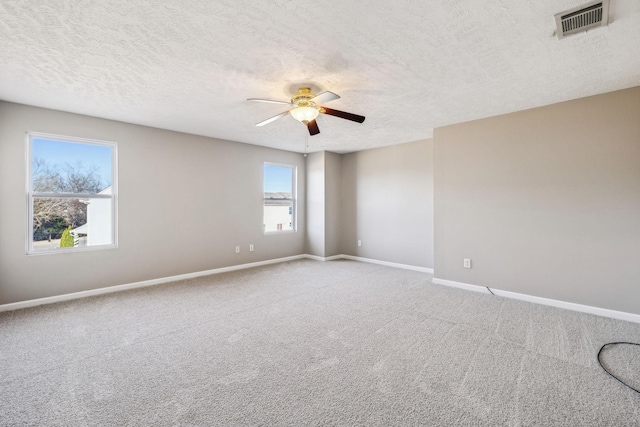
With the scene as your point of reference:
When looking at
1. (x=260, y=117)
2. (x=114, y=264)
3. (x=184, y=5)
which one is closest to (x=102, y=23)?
(x=184, y=5)

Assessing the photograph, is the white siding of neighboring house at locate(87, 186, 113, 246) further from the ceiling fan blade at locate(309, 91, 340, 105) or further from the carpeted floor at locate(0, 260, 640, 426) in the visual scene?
the ceiling fan blade at locate(309, 91, 340, 105)

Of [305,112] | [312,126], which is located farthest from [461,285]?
[305,112]

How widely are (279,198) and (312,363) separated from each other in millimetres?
4421

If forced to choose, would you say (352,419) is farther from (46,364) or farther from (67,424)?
(46,364)

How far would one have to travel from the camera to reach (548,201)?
140 inches

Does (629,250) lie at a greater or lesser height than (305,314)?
greater

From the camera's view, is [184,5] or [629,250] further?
[629,250]

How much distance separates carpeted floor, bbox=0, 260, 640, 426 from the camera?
1738 mm

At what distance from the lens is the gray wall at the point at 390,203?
5.34m

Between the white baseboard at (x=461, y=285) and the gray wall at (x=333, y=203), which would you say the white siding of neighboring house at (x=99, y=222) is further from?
the white baseboard at (x=461, y=285)

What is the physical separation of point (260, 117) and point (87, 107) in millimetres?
2118

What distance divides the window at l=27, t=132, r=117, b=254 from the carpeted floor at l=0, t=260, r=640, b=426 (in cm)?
86

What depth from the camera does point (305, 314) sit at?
330cm

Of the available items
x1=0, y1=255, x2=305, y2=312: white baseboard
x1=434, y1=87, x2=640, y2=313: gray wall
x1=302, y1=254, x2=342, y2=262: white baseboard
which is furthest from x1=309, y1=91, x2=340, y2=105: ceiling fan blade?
x1=302, y1=254, x2=342, y2=262: white baseboard
